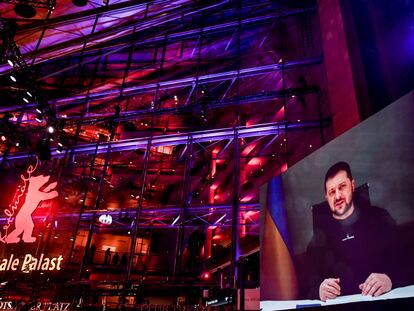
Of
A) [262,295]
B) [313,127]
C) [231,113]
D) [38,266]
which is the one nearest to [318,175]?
[262,295]

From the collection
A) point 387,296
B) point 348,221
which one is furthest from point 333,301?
point 348,221

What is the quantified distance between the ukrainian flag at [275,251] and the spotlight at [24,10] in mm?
10385

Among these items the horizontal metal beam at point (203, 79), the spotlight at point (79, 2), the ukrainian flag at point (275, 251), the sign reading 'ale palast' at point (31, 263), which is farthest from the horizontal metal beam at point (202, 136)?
the ukrainian flag at point (275, 251)

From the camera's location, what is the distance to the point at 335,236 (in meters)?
3.51

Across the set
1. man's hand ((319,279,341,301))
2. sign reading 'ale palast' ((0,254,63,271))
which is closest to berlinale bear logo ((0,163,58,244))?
sign reading 'ale palast' ((0,254,63,271))

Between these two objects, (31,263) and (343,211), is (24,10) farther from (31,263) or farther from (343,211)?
(343,211)

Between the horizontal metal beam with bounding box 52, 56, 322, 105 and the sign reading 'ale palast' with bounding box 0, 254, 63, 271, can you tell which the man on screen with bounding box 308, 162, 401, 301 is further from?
the sign reading 'ale palast' with bounding box 0, 254, 63, 271

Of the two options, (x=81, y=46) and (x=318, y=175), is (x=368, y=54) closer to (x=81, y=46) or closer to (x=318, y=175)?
(x=318, y=175)

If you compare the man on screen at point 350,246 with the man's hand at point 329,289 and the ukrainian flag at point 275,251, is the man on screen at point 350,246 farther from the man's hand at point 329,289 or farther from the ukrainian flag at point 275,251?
the ukrainian flag at point 275,251

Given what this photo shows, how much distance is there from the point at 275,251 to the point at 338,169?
4.58 ft

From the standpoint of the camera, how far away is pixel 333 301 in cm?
335

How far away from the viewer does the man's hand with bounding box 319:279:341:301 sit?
11.0ft

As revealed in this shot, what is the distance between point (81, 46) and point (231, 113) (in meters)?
6.50

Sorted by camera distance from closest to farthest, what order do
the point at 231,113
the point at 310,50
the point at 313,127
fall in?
the point at 313,127, the point at 310,50, the point at 231,113
